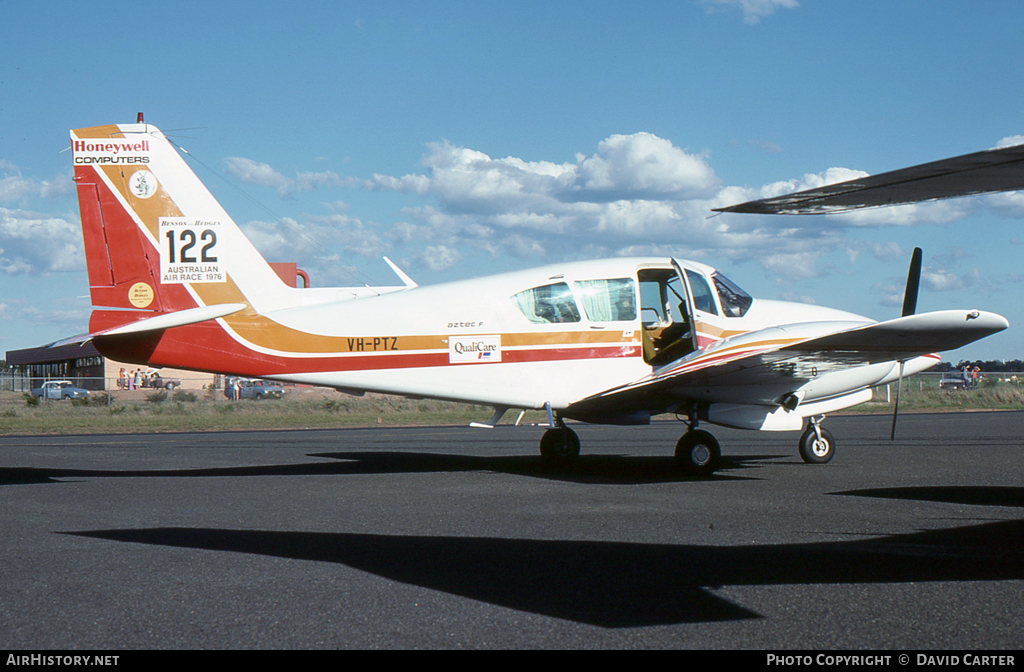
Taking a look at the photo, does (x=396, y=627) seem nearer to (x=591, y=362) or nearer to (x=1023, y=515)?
(x=1023, y=515)

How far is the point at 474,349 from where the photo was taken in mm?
10492

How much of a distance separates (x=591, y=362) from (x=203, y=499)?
4.91m

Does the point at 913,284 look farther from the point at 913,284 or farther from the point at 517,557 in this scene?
the point at 517,557

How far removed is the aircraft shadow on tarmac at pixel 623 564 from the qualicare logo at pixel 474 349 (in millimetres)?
4313

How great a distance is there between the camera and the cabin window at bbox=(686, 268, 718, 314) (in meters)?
11.1

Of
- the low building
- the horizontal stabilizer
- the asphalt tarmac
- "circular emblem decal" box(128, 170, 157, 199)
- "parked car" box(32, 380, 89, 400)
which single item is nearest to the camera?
the asphalt tarmac

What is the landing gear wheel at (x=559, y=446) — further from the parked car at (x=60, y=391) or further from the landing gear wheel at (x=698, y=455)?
the parked car at (x=60, y=391)

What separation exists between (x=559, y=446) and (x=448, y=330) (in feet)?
7.98

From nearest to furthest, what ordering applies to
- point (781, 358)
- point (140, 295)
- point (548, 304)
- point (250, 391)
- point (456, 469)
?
point (781, 358)
point (140, 295)
point (548, 304)
point (456, 469)
point (250, 391)

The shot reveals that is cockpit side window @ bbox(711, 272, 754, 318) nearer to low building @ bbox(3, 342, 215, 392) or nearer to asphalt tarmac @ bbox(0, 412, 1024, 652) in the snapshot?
asphalt tarmac @ bbox(0, 412, 1024, 652)

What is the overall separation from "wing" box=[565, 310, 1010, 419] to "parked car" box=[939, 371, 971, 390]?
2066 inches

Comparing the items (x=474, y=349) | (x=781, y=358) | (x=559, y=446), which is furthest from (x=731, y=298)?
(x=474, y=349)

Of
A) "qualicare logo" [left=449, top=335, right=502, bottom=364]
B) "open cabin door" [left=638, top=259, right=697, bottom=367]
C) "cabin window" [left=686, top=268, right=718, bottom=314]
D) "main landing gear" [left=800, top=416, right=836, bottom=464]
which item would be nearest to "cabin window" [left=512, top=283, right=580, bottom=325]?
"qualicare logo" [left=449, top=335, right=502, bottom=364]
